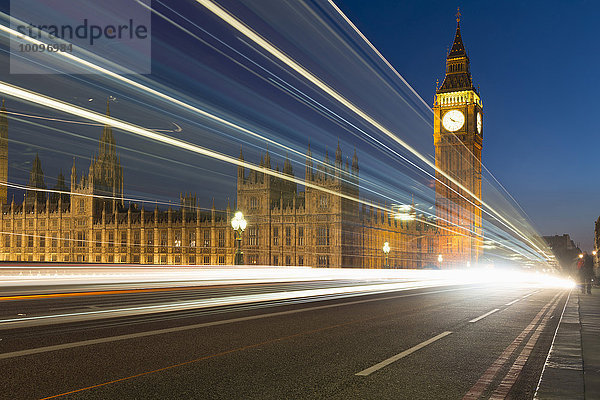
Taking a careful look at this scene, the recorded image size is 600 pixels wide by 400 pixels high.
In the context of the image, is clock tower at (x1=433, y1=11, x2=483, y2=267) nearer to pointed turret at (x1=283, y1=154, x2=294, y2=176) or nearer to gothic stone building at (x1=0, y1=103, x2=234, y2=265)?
pointed turret at (x1=283, y1=154, x2=294, y2=176)

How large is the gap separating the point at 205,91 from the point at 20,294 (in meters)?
18.2

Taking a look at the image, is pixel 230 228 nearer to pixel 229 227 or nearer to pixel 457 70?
pixel 229 227

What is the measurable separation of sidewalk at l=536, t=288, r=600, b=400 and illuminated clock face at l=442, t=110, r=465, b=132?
118 meters

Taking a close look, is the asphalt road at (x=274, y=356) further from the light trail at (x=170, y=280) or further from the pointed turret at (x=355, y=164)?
the pointed turret at (x=355, y=164)

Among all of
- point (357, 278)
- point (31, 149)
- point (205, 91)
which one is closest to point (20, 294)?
point (205, 91)

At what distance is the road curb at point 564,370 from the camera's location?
5.85 meters

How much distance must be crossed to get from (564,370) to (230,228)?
75661 mm

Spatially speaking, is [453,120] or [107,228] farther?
[453,120]

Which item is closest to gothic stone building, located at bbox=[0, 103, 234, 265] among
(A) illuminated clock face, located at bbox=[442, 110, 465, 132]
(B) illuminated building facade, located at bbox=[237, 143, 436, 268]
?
(B) illuminated building facade, located at bbox=[237, 143, 436, 268]

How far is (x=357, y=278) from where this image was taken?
4325cm

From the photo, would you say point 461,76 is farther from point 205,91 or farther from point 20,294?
point 20,294

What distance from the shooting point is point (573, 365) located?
24.3 ft

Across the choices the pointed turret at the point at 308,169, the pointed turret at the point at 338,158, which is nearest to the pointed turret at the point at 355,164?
the pointed turret at the point at 338,158

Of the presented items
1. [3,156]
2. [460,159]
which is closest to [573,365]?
[3,156]
